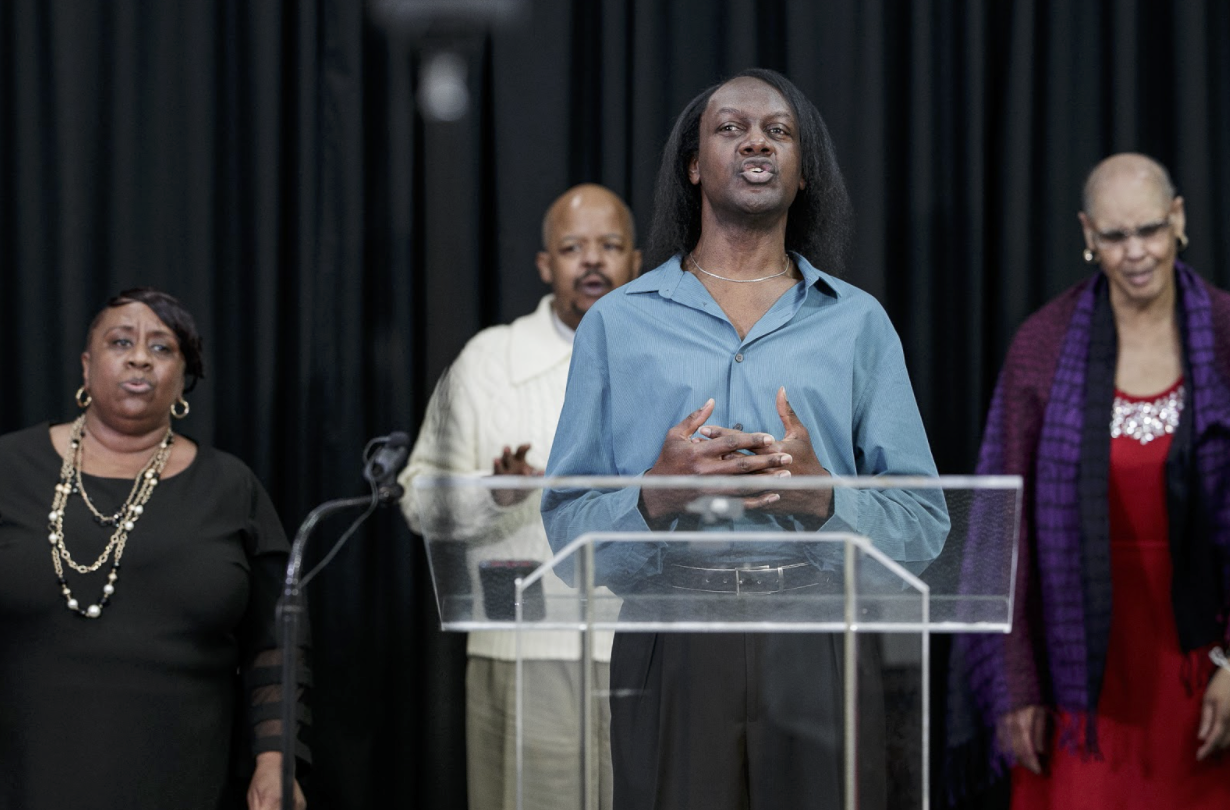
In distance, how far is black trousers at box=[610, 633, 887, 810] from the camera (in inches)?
56.6

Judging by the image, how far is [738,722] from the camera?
1515mm

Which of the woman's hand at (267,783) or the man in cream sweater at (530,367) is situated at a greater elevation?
the man in cream sweater at (530,367)

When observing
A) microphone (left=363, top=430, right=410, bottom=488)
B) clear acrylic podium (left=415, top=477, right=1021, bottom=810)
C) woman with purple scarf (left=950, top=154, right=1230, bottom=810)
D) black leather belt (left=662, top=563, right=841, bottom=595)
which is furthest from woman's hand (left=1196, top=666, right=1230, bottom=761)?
microphone (left=363, top=430, right=410, bottom=488)

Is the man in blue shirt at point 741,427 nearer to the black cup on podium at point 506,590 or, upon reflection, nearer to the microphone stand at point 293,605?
the black cup on podium at point 506,590

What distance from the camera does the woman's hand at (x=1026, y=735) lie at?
9.07 ft

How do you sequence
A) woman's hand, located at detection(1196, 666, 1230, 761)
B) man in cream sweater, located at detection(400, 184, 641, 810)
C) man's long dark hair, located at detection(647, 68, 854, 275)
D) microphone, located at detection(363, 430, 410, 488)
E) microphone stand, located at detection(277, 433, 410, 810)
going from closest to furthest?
microphone stand, located at detection(277, 433, 410, 810)
microphone, located at detection(363, 430, 410, 488)
man's long dark hair, located at detection(647, 68, 854, 275)
woman's hand, located at detection(1196, 666, 1230, 761)
man in cream sweater, located at detection(400, 184, 641, 810)

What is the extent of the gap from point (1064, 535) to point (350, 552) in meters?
1.58

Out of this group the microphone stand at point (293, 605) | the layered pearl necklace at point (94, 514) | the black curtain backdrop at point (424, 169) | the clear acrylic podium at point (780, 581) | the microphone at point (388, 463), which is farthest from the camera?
the black curtain backdrop at point (424, 169)

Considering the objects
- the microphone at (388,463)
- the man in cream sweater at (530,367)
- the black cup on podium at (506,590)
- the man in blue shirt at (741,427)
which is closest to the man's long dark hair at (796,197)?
the man in blue shirt at (741,427)

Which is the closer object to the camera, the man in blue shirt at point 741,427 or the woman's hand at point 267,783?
the man in blue shirt at point 741,427

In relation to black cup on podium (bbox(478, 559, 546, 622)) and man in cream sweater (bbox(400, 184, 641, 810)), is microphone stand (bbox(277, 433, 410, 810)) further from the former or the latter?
man in cream sweater (bbox(400, 184, 641, 810))

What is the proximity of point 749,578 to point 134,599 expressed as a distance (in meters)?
1.67

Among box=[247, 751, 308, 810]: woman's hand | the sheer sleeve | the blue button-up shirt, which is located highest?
the blue button-up shirt

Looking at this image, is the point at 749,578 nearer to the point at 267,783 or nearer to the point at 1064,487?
the point at 1064,487
